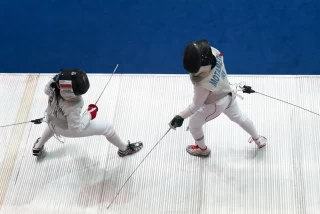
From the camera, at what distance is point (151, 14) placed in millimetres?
3604

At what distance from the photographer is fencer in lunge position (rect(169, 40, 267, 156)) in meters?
2.04

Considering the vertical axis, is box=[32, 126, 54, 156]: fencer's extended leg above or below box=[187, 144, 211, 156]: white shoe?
above

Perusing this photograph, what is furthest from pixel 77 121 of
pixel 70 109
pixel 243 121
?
pixel 243 121

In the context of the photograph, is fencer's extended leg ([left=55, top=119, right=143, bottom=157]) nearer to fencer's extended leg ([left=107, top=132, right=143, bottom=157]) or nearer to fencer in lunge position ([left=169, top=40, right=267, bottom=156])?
fencer's extended leg ([left=107, top=132, right=143, bottom=157])

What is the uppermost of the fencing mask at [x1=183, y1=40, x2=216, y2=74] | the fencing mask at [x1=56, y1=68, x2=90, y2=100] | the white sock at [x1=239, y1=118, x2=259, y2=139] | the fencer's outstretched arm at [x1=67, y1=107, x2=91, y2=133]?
the fencing mask at [x1=183, y1=40, x2=216, y2=74]

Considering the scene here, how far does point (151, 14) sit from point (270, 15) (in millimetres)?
990

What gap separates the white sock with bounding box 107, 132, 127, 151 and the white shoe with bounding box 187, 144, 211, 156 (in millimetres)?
426

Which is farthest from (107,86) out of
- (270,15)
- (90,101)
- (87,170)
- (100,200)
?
(270,15)

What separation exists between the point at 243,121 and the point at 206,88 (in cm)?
48

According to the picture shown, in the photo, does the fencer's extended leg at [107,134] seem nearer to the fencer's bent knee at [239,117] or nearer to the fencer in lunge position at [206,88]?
the fencer in lunge position at [206,88]

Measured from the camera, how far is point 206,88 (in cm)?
212

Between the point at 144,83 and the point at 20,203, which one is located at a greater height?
the point at 144,83

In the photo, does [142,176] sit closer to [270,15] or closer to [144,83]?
[144,83]

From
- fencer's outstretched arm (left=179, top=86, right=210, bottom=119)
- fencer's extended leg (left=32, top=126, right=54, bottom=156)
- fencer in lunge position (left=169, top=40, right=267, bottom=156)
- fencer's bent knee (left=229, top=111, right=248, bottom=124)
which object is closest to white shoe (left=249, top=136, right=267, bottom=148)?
fencer in lunge position (left=169, top=40, right=267, bottom=156)
